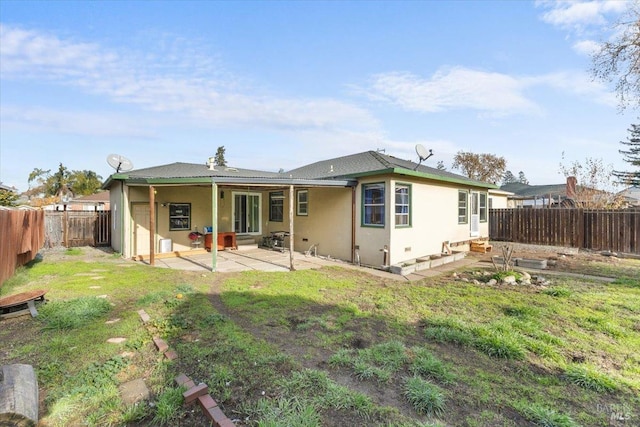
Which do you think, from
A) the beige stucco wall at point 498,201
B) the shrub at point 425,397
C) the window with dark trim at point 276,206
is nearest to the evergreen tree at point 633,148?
the beige stucco wall at point 498,201

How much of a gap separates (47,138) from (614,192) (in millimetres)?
31379

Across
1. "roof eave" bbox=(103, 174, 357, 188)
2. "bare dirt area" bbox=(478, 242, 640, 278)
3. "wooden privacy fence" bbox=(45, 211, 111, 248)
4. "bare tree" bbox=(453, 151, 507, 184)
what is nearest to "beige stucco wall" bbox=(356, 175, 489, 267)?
"roof eave" bbox=(103, 174, 357, 188)

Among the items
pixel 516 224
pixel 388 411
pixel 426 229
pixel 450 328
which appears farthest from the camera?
pixel 516 224

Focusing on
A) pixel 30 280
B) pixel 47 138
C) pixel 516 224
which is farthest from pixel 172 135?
pixel 516 224

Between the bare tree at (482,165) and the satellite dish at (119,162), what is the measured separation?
96.3ft

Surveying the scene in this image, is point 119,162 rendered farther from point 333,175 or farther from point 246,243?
point 333,175

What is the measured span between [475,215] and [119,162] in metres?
14.5

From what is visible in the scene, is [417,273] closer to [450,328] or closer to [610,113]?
[450,328]

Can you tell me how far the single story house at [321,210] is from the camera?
29.8ft

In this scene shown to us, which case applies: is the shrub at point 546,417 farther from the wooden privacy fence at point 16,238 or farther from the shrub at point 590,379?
the wooden privacy fence at point 16,238

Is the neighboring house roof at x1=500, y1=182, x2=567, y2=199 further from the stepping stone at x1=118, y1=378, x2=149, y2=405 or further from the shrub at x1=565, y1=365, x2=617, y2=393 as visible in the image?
the stepping stone at x1=118, y1=378, x2=149, y2=405

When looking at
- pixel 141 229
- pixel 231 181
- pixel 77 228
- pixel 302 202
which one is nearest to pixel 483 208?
pixel 302 202

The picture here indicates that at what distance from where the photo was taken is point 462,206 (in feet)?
41.9

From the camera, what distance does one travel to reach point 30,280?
7.14 metres
